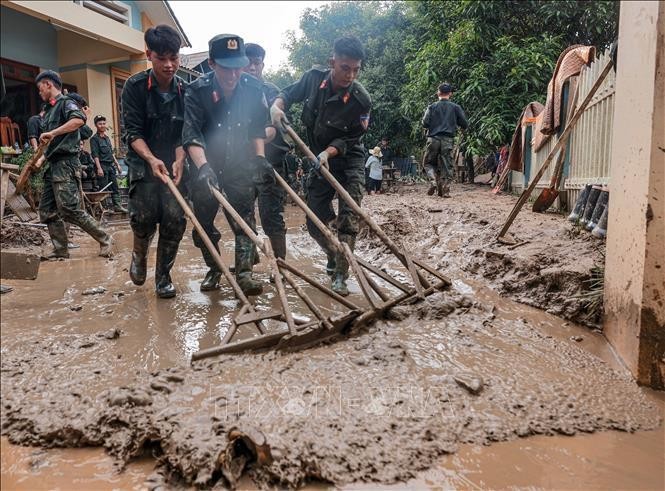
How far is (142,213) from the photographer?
325 cm

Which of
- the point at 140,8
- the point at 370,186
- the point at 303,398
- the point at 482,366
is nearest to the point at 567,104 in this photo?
the point at 482,366

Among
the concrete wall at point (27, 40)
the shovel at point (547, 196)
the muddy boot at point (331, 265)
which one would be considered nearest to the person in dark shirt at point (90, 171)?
the concrete wall at point (27, 40)

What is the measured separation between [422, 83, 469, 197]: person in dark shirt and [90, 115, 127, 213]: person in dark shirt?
5.75m

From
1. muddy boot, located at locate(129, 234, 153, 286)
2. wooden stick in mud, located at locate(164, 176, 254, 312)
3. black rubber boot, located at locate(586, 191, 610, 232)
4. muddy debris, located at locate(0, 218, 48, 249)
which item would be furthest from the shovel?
muddy debris, located at locate(0, 218, 48, 249)

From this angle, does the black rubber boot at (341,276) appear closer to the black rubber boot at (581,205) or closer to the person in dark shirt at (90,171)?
Answer: the black rubber boot at (581,205)

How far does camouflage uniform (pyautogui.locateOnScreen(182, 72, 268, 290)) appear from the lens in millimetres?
3227

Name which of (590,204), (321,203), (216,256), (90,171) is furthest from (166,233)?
(90,171)

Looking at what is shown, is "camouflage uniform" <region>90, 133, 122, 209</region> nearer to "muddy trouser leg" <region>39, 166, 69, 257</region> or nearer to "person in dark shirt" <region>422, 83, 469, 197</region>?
"muddy trouser leg" <region>39, 166, 69, 257</region>

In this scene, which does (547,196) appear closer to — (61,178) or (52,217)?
(61,178)

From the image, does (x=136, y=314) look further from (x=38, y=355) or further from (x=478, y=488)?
(x=478, y=488)

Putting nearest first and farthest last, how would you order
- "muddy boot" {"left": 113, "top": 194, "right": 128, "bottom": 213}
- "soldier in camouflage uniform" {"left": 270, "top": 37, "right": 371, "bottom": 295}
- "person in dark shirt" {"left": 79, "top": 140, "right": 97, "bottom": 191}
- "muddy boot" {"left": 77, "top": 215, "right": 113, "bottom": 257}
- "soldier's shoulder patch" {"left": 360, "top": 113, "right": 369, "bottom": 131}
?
"soldier in camouflage uniform" {"left": 270, "top": 37, "right": 371, "bottom": 295} → "soldier's shoulder patch" {"left": 360, "top": 113, "right": 369, "bottom": 131} → "muddy boot" {"left": 77, "top": 215, "right": 113, "bottom": 257} → "person in dark shirt" {"left": 79, "top": 140, "right": 97, "bottom": 191} → "muddy boot" {"left": 113, "top": 194, "right": 128, "bottom": 213}

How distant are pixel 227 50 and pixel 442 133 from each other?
219 inches

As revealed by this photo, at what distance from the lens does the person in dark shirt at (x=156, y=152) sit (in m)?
3.12

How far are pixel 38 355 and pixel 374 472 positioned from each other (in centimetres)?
148
